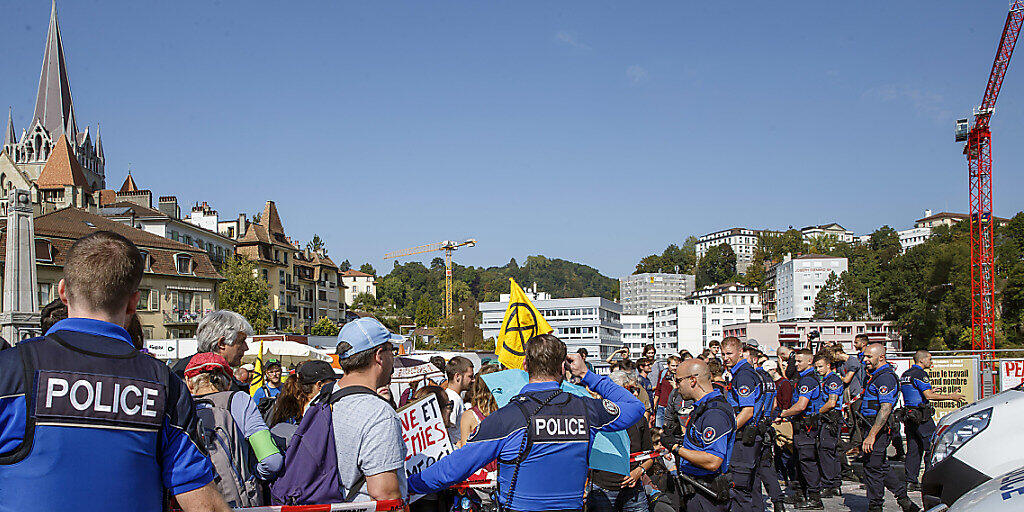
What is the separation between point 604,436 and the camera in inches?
233

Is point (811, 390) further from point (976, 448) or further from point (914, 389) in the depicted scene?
point (976, 448)

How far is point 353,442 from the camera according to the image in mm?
3510

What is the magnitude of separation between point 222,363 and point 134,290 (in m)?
1.70

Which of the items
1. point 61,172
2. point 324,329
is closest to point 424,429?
point 324,329

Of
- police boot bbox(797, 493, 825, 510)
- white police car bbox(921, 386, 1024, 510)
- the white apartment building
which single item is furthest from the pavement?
the white apartment building

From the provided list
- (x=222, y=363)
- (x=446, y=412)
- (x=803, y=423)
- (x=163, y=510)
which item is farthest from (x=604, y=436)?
(x=803, y=423)

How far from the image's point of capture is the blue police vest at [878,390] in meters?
9.94

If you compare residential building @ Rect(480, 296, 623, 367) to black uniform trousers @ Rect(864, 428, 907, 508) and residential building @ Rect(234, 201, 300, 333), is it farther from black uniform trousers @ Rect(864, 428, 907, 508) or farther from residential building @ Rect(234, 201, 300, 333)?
black uniform trousers @ Rect(864, 428, 907, 508)

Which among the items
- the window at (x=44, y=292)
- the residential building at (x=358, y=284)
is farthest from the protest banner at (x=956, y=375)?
the residential building at (x=358, y=284)

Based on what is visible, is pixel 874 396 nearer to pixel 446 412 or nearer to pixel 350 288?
pixel 446 412

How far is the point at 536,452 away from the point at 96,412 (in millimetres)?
2417

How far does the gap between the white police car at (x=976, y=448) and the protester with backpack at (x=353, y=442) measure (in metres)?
5.21

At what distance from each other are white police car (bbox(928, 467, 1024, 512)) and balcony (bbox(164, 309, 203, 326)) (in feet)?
163

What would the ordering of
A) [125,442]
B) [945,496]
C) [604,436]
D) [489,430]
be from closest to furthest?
1. [125,442]
2. [489,430]
3. [604,436]
4. [945,496]
